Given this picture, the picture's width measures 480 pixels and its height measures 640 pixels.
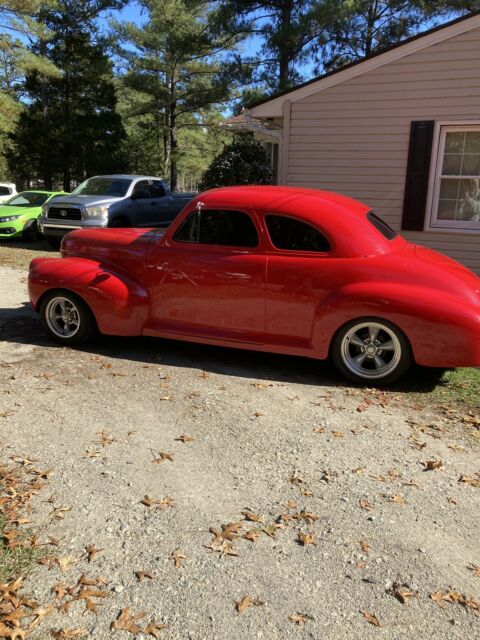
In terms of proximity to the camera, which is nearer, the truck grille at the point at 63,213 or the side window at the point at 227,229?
the side window at the point at 227,229

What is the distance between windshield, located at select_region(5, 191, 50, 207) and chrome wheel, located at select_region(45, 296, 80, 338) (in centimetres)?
1131

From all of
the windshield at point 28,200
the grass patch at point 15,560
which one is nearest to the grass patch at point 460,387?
the grass patch at point 15,560

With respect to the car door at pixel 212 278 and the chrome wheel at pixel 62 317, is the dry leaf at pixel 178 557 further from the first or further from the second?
the chrome wheel at pixel 62 317

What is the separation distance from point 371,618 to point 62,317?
4.49m

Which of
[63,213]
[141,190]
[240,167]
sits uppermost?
[240,167]

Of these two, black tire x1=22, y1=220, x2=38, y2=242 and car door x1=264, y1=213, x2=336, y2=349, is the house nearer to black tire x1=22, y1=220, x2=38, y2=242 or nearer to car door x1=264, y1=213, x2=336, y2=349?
car door x1=264, y1=213, x2=336, y2=349

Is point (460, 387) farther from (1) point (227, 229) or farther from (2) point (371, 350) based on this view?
Answer: (1) point (227, 229)

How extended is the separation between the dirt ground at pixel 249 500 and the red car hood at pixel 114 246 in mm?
1102

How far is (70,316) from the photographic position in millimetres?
5746

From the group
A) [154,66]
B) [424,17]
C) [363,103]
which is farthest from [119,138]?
[363,103]

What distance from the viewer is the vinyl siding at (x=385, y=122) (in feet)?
28.6

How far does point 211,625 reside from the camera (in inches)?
87.0

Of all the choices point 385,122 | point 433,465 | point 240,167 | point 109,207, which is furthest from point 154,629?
point 109,207

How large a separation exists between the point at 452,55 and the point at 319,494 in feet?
27.0
